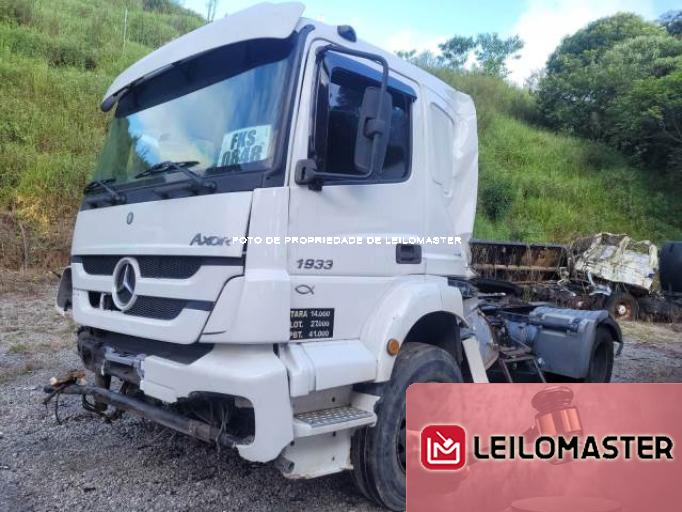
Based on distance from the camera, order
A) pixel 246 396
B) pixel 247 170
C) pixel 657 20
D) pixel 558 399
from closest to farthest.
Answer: pixel 558 399 → pixel 246 396 → pixel 247 170 → pixel 657 20

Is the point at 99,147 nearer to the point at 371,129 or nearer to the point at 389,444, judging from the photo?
the point at 371,129

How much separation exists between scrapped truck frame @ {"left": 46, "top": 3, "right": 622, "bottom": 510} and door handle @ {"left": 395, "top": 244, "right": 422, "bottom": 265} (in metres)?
0.01

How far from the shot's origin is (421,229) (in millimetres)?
3385

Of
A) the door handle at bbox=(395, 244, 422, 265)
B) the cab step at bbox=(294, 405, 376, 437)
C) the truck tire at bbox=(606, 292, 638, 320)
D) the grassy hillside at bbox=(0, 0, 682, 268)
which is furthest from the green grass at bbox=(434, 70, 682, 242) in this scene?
the cab step at bbox=(294, 405, 376, 437)

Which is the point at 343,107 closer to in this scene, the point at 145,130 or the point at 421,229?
the point at 421,229

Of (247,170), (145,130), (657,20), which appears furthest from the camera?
(657,20)

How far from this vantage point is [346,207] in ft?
9.43

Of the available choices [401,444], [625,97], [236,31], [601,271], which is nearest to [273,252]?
[236,31]

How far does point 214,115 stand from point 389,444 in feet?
6.44

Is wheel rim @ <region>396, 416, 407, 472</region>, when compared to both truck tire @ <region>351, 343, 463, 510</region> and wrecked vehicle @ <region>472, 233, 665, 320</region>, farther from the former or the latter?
wrecked vehicle @ <region>472, 233, 665, 320</region>

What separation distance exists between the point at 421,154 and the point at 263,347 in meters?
1.65

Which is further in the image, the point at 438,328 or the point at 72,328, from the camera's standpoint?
the point at 72,328

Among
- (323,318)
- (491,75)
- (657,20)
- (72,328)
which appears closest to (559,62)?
(491,75)

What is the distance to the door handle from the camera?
3.16 metres
